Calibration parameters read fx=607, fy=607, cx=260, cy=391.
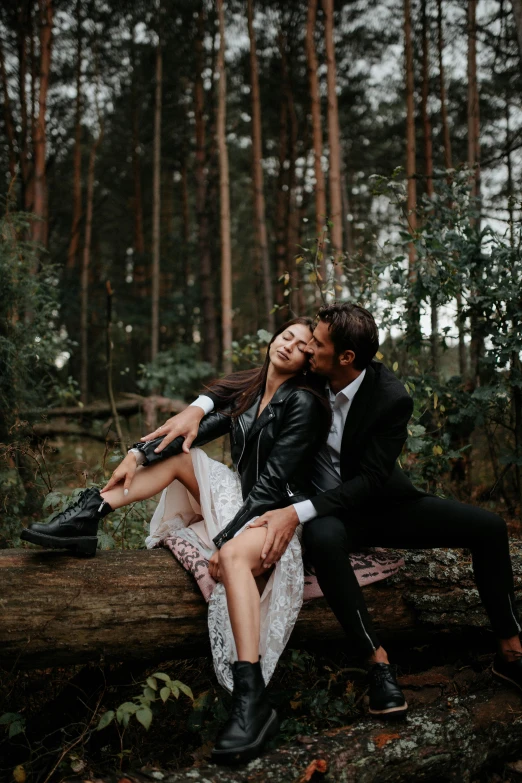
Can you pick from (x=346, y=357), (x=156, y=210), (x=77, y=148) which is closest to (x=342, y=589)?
(x=346, y=357)

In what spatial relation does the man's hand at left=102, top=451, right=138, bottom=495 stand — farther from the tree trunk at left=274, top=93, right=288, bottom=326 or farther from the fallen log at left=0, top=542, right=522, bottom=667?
the tree trunk at left=274, top=93, right=288, bottom=326

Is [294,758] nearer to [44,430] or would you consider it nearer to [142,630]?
[142,630]

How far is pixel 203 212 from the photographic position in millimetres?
13641

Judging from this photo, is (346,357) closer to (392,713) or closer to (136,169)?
(392,713)

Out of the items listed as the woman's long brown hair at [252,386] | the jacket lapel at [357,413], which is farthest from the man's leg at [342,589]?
the woman's long brown hair at [252,386]

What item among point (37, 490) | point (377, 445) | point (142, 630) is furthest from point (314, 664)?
point (37, 490)

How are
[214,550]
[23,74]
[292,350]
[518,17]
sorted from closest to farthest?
[214,550], [292,350], [518,17], [23,74]

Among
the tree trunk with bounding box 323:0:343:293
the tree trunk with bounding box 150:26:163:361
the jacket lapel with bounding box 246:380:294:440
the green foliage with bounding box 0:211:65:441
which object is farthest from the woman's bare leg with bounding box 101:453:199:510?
the tree trunk with bounding box 150:26:163:361

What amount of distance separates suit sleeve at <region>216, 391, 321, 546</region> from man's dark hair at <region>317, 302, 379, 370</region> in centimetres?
32

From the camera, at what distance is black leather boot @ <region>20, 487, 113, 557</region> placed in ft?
9.10

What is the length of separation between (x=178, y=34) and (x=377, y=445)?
14.7 meters

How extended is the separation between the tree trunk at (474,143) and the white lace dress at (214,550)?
2569mm

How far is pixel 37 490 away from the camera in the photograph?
5020mm

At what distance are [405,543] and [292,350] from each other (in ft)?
3.82
